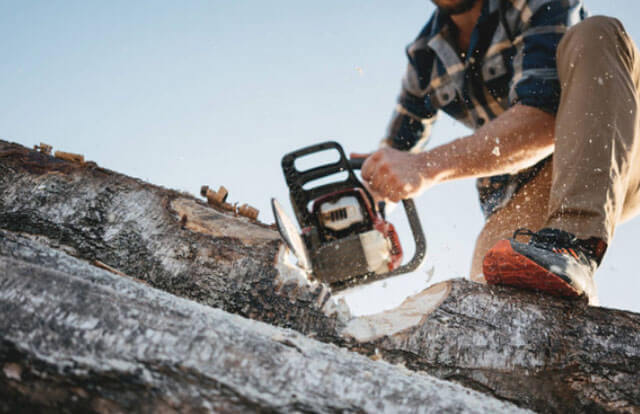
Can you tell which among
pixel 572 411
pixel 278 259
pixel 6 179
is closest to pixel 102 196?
pixel 6 179

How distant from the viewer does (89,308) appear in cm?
67

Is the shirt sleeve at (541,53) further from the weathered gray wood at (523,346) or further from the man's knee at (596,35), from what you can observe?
the weathered gray wood at (523,346)

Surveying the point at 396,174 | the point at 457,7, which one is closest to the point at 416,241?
the point at 396,174

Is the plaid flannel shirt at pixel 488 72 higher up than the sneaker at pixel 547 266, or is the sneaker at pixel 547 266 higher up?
the plaid flannel shirt at pixel 488 72

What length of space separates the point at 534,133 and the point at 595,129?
1.16 feet

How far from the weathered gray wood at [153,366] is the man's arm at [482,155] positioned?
1.27m

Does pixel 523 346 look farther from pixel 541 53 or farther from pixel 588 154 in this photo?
pixel 541 53

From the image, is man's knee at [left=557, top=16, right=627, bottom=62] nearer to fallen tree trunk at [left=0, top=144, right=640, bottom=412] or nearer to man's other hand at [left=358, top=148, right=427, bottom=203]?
man's other hand at [left=358, top=148, right=427, bottom=203]

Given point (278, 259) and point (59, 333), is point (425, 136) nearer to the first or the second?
point (278, 259)

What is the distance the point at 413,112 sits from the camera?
304cm

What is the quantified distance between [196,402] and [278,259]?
88cm

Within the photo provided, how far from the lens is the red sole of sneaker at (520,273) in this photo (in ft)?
3.75

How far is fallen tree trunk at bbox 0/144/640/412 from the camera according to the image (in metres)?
1.04

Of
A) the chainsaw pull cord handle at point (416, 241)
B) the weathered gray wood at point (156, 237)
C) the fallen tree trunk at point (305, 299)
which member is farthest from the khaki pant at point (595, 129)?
the weathered gray wood at point (156, 237)
